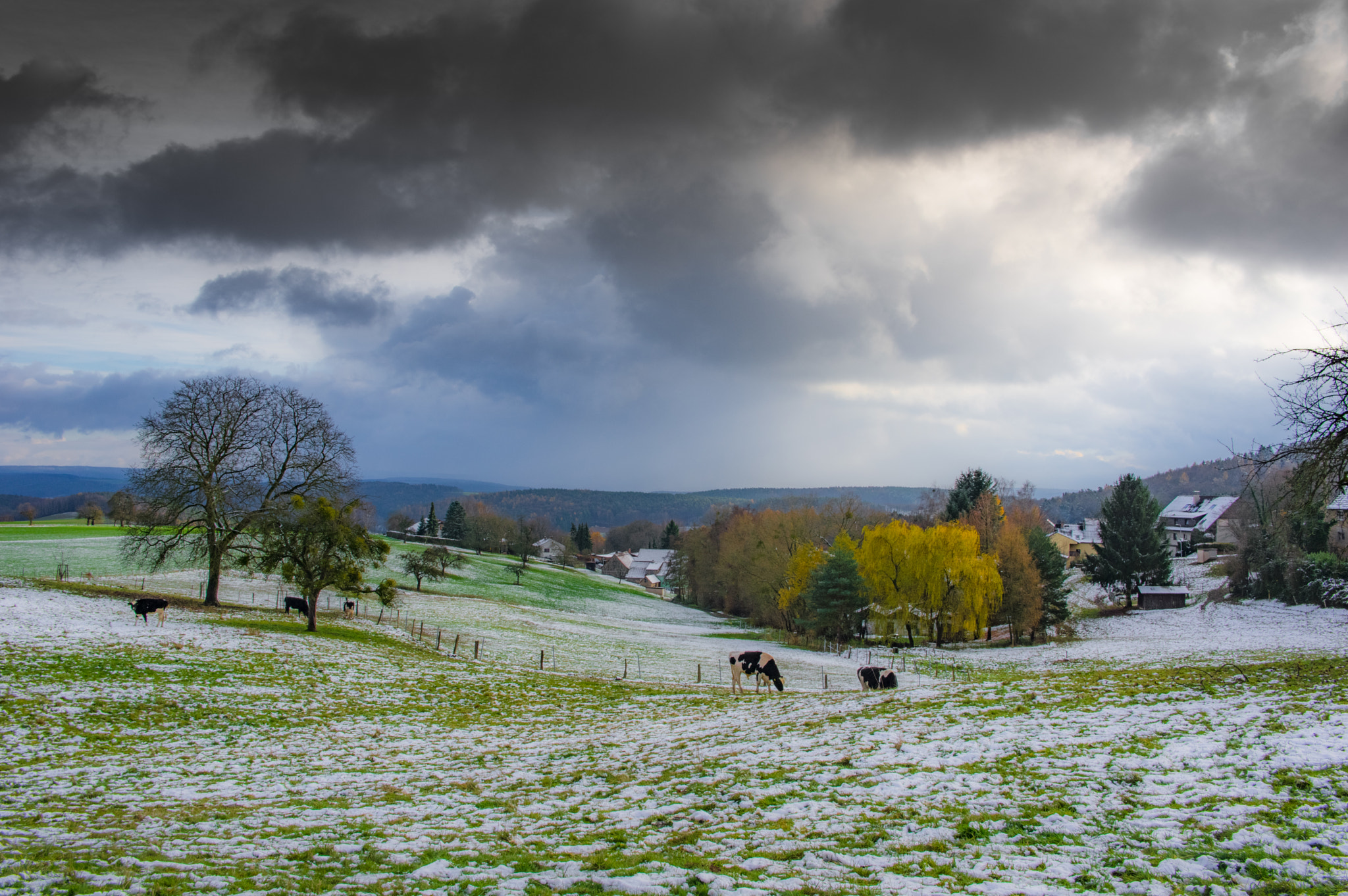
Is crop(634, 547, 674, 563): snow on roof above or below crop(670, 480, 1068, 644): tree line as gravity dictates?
below

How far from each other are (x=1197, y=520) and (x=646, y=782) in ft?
444

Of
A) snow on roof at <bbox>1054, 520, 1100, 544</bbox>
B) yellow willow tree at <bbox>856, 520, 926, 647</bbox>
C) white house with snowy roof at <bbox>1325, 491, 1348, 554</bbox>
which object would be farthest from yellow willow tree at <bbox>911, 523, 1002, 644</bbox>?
snow on roof at <bbox>1054, 520, 1100, 544</bbox>

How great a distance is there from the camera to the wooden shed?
197 feet

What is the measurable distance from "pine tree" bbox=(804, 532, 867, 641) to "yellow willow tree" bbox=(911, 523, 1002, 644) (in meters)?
4.32

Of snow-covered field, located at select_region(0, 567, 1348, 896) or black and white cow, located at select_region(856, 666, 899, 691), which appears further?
black and white cow, located at select_region(856, 666, 899, 691)

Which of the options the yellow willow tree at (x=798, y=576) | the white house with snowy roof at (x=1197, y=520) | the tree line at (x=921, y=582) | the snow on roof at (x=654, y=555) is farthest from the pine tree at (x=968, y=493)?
the snow on roof at (x=654, y=555)

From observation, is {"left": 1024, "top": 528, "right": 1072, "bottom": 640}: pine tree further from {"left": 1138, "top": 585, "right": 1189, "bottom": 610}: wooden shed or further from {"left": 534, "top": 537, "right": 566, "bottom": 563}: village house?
{"left": 534, "top": 537, "right": 566, "bottom": 563}: village house

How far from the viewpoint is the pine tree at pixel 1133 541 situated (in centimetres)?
6206

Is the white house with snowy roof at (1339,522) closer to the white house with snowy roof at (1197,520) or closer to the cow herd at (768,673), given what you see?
the white house with snowy roof at (1197,520)

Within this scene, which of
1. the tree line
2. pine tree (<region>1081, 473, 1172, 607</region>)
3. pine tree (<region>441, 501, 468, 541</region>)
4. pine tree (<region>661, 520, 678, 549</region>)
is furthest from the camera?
pine tree (<region>661, 520, 678, 549</region>)

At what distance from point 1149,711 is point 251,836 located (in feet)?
54.7

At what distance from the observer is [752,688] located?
28.7 m

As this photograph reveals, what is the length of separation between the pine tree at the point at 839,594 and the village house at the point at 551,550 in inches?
3887

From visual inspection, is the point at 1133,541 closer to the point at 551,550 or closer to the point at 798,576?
the point at 798,576
